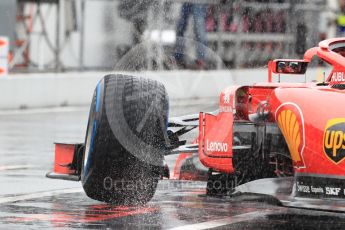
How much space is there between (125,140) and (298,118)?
5.10 ft

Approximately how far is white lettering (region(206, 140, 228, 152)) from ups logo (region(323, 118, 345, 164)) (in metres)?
1.04

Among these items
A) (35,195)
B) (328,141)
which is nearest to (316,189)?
(328,141)

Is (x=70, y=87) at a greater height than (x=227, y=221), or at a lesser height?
lesser

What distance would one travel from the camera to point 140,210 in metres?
9.61

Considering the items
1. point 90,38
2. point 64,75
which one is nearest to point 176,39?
point 90,38

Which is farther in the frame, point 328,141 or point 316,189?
point 316,189

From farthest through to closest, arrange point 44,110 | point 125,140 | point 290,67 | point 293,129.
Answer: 1. point 44,110
2. point 290,67
3. point 125,140
4. point 293,129

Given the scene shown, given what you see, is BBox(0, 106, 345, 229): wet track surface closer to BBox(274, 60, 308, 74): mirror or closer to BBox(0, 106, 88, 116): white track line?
BBox(274, 60, 308, 74): mirror

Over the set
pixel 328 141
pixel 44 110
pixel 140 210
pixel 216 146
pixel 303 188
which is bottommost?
pixel 44 110

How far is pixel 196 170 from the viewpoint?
10.1 meters

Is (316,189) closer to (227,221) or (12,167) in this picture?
(227,221)

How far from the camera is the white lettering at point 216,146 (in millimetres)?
9000

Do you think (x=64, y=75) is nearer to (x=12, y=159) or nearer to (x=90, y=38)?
(x=90, y=38)

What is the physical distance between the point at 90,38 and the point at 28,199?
19860 mm
